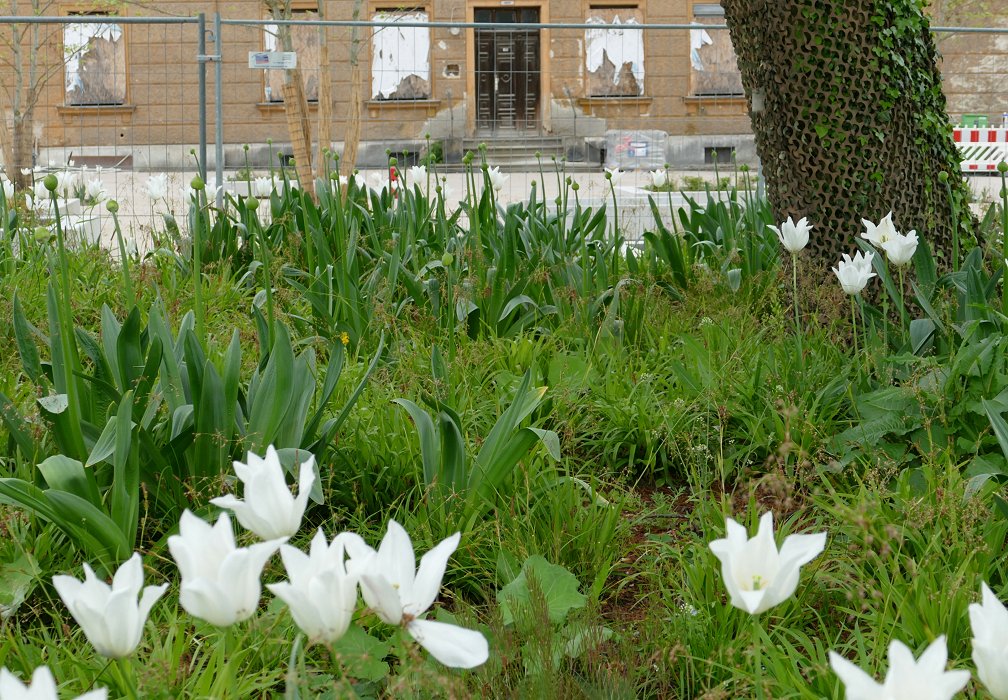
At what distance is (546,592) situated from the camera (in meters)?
2.06

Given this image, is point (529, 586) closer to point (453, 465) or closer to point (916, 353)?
point (453, 465)

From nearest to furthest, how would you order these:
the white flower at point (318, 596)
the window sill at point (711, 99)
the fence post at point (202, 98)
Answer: the white flower at point (318, 596) < the fence post at point (202, 98) < the window sill at point (711, 99)

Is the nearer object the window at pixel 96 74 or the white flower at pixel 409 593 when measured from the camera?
the white flower at pixel 409 593

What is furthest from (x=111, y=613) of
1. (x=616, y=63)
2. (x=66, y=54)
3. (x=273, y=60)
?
(x=66, y=54)


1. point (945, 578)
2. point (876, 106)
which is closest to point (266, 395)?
point (945, 578)

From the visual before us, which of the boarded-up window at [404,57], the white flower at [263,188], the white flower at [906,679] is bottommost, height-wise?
the white flower at [906,679]

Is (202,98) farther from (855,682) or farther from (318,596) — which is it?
(855,682)

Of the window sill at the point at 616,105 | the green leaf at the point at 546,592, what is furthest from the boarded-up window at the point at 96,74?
the green leaf at the point at 546,592

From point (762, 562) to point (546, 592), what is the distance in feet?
2.98

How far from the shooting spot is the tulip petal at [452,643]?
1.11 metres

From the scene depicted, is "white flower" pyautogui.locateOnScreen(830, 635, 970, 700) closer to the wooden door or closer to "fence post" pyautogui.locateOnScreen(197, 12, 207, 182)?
"fence post" pyautogui.locateOnScreen(197, 12, 207, 182)

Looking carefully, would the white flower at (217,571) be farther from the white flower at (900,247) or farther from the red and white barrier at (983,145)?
the red and white barrier at (983,145)

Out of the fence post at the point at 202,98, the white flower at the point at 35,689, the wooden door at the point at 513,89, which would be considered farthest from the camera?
the wooden door at the point at 513,89

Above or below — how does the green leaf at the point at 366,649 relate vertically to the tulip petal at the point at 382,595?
below
